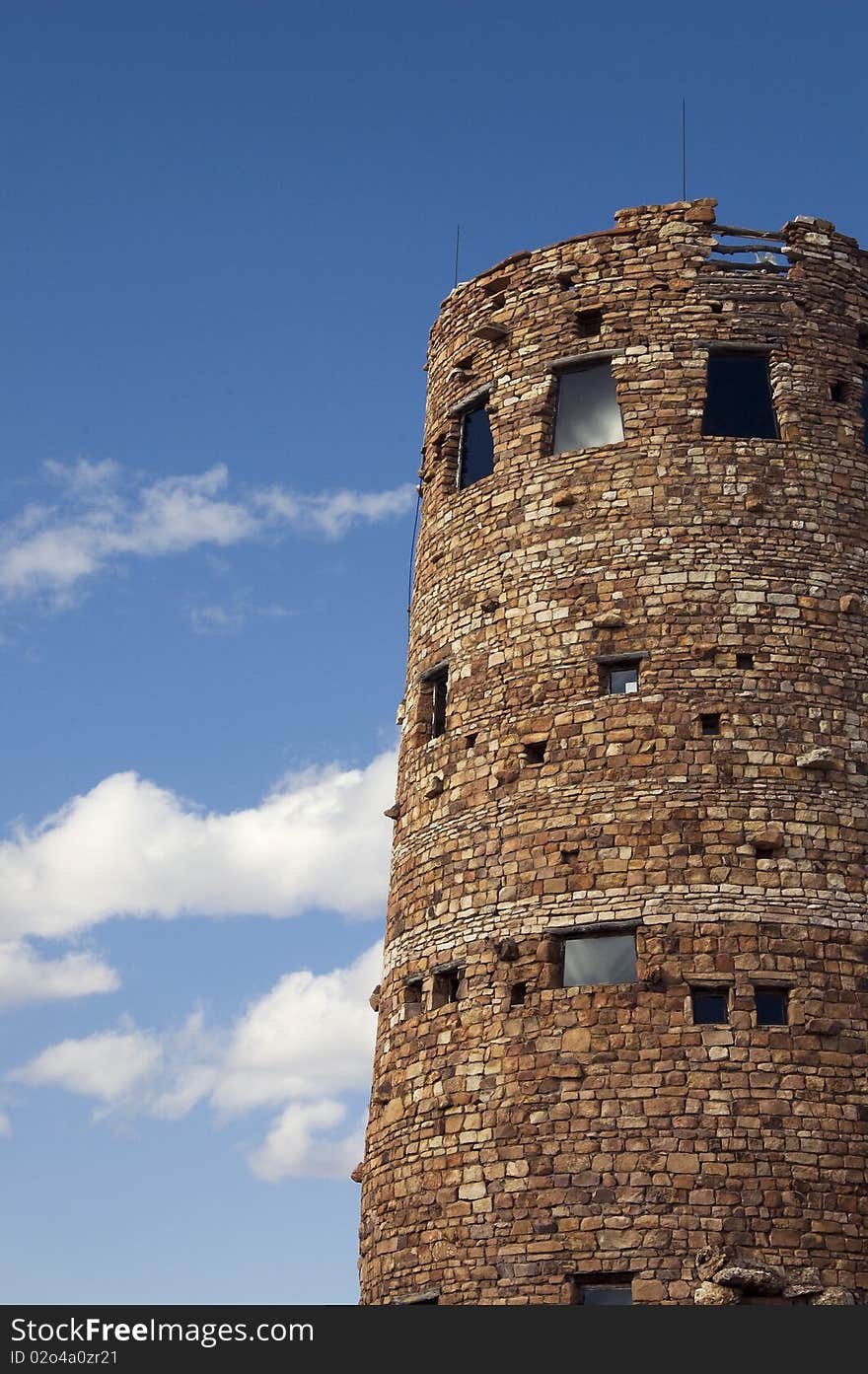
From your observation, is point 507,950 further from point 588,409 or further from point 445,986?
point 588,409

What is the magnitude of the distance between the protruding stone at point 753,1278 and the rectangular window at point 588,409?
11198mm

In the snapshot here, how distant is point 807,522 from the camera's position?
24719mm

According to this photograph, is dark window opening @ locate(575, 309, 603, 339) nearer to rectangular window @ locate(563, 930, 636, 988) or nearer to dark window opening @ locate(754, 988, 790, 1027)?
rectangular window @ locate(563, 930, 636, 988)

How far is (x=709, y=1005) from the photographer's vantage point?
21.8m

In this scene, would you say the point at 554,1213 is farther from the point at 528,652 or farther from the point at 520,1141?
the point at 528,652

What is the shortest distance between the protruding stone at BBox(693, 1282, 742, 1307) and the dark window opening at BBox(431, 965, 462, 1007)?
5.19m

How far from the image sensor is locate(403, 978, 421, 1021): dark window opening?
24.3 m

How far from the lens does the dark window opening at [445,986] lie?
2381cm

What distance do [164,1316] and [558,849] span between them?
772 cm

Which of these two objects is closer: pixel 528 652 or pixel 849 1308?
pixel 849 1308

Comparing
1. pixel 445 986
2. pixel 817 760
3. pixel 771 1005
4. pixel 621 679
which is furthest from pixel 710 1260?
pixel 621 679

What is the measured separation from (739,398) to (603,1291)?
12192mm

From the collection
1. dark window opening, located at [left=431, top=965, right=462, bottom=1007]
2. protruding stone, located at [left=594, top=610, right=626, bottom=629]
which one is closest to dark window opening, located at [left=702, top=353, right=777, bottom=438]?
protruding stone, located at [left=594, top=610, right=626, bottom=629]

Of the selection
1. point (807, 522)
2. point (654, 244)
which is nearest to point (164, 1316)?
point (807, 522)
